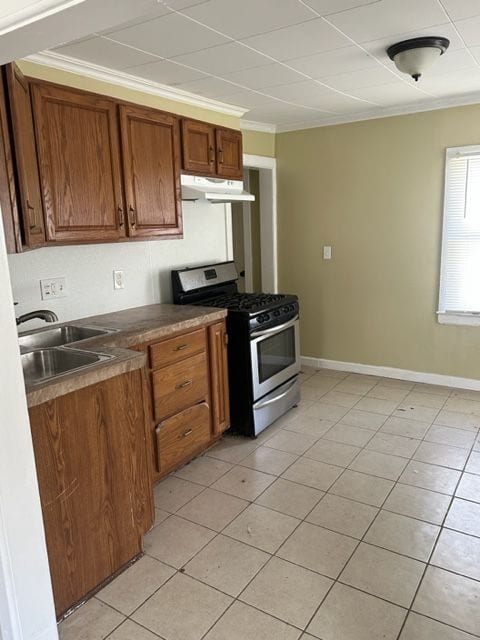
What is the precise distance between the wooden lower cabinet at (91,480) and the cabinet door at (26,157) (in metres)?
0.79

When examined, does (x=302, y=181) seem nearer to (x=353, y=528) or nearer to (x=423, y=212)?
(x=423, y=212)

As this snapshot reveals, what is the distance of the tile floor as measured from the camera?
1.73 m

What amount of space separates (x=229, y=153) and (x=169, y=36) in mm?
1262

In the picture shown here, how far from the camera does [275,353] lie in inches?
134

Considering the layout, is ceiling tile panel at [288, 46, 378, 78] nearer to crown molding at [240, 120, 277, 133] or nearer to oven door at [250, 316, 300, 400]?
crown molding at [240, 120, 277, 133]

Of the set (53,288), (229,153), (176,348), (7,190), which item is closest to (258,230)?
(229,153)

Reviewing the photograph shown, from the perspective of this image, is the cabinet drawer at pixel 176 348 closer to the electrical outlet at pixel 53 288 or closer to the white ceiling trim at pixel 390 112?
the electrical outlet at pixel 53 288

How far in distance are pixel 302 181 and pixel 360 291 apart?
1.21m

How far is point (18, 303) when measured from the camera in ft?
8.10

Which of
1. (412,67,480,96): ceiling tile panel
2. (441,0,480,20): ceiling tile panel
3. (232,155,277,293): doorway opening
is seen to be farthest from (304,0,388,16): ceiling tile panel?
(232,155,277,293): doorway opening

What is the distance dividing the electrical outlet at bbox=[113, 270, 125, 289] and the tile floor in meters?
1.23

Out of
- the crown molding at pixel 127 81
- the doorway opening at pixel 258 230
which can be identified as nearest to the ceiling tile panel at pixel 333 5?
the crown molding at pixel 127 81

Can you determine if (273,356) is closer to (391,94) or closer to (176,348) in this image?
(176,348)

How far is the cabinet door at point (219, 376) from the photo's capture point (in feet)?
9.72
